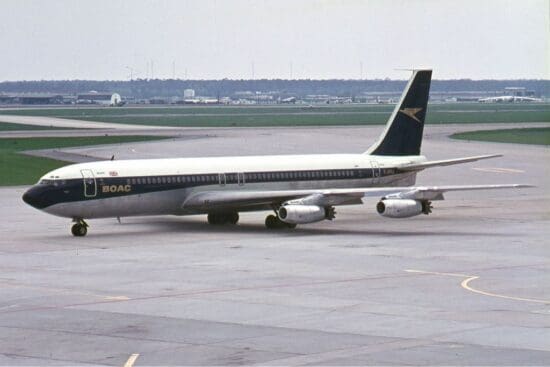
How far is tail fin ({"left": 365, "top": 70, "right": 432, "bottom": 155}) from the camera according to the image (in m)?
70.9

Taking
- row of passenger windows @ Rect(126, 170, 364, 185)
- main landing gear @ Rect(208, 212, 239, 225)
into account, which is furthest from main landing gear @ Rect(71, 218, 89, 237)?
main landing gear @ Rect(208, 212, 239, 225)

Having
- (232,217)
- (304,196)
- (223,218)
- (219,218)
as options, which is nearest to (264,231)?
(304,196)

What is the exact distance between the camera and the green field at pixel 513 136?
435 ft

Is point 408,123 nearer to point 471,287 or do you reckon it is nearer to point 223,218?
point 223,218

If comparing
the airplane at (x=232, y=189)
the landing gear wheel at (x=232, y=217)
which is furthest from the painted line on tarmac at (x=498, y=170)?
the landing gear wheel at (x=232, y=217)

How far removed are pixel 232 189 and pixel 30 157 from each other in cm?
5016

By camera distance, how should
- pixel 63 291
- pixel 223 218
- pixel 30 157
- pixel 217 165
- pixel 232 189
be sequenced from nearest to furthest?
pixel 63 291, pixel 232 189, pixel 217 165, pixel 223 218, pixel 30 157

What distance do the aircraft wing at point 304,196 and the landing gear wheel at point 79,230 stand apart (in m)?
5.23

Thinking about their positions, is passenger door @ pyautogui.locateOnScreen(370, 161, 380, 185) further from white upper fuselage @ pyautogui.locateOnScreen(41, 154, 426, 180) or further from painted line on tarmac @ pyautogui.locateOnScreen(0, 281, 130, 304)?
painted line on tarmac @ pyautogui.locateOnScreen(0, 281, 130, 304)

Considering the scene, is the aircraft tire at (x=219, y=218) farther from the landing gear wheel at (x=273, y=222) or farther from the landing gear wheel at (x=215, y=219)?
the landing gear wheel at (x=273, y=222)

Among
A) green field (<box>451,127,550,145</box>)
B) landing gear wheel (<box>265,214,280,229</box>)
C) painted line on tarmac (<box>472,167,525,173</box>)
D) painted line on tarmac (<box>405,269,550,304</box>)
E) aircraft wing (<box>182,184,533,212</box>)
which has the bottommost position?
green field (<box>451,127,550,145</box>)

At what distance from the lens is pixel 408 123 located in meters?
72.0

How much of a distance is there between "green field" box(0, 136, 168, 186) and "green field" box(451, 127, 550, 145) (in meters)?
35.9

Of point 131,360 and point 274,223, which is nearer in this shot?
point 131,360
